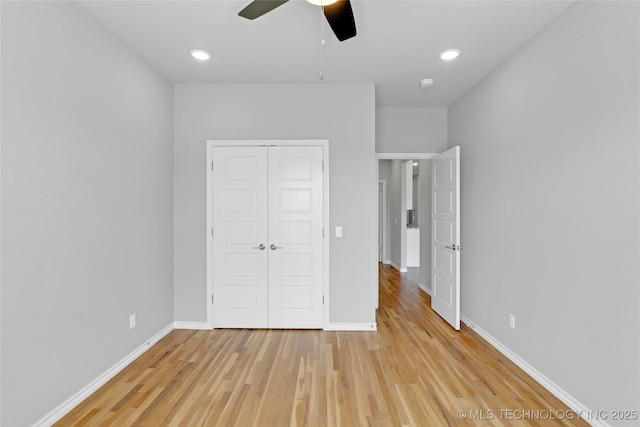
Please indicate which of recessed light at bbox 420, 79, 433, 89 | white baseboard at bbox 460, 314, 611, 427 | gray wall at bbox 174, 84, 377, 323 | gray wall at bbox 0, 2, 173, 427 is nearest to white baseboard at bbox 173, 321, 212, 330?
gray wall at bbox 174, 84, 377, 323

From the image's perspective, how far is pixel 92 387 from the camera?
224 cm

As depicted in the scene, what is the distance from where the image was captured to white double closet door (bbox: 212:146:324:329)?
3.41 metres

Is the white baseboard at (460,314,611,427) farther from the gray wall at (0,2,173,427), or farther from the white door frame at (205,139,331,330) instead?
the gray wall at (0,2,173,427)

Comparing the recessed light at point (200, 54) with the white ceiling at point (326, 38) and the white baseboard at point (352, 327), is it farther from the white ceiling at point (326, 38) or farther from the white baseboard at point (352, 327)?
the white baseboard at point (352, 327)

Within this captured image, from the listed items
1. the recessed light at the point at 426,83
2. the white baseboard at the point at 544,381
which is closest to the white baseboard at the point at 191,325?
the white baseboard at the point at 544,381

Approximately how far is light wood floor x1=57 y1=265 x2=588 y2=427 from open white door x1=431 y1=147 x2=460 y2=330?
1.43ft

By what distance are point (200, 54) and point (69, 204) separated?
1663mm

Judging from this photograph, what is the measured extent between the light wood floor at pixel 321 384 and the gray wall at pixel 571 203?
1.34 feet

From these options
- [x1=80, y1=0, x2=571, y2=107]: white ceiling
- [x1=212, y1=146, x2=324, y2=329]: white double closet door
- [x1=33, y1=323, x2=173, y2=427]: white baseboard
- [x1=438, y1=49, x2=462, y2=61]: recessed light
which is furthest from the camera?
[x1=212, y1=146, x2=324, y2=329]: white double closet door

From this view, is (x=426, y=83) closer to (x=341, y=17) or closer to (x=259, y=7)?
(x=341, y=17)

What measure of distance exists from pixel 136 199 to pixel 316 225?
1.78 metres

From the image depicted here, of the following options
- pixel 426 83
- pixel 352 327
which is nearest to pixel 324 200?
pixel 352 327

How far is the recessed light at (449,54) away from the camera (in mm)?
2686

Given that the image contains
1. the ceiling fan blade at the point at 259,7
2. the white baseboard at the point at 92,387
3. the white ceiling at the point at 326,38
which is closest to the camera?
the ceiling fan blade at the point at 259,7
